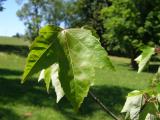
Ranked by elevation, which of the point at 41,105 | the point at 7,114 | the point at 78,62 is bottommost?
the point at 41,105

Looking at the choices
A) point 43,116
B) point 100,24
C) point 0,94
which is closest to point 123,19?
point 100,24

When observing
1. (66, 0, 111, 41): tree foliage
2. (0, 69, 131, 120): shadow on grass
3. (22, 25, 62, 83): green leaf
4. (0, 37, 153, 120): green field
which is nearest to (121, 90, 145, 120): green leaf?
(22, 25, 62, 83): green leaf

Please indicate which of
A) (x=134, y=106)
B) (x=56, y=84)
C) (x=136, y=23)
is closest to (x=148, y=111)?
(x=134, y=106)

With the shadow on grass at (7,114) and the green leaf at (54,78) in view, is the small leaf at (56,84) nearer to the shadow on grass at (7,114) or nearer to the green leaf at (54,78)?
the green leaf at (54,78)

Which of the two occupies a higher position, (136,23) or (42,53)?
(42,53)

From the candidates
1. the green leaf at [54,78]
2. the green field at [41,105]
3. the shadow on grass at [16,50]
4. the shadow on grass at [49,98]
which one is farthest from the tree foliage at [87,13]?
the green leaf at [54,78]

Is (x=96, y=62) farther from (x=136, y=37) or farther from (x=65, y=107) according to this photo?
(x=136, y=37)

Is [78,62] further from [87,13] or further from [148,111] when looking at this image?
[87,13]
